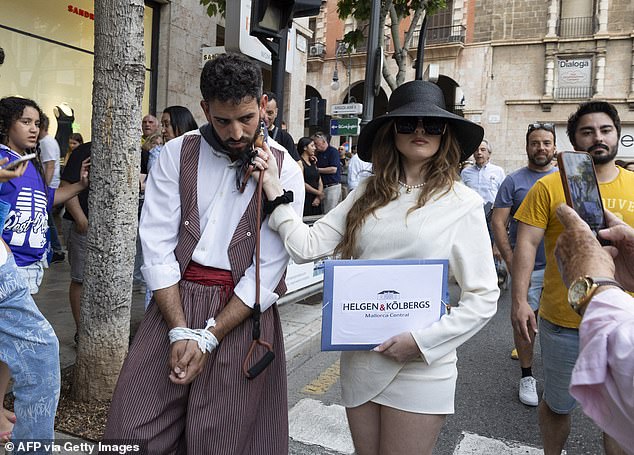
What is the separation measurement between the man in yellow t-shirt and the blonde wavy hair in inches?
41.8

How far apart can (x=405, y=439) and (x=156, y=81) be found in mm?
9071

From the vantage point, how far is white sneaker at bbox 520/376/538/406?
4082 millimetres

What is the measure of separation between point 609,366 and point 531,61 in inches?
1159

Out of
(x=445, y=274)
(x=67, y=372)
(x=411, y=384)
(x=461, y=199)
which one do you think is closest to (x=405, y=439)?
(x=411, y=384)

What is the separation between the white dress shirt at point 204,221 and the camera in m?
1.97

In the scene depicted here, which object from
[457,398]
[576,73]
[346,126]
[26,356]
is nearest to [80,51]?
[346,126]

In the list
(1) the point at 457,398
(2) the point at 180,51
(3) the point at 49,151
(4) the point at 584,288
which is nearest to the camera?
(4) the point at 584,288

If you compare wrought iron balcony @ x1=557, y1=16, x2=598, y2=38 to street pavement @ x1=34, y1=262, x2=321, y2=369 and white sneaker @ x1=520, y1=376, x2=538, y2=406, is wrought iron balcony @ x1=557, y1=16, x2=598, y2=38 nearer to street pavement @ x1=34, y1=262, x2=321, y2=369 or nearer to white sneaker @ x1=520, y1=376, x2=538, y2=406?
street pavement @ x1=34, y1=262, x2=321, y2=369

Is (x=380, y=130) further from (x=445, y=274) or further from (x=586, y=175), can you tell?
(x=586, y=175)

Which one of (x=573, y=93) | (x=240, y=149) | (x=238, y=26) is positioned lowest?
(x=240, y=149)

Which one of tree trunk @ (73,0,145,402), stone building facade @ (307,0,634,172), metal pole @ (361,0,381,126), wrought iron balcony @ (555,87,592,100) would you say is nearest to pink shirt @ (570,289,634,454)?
tree trunk @ (73,0,145,402)

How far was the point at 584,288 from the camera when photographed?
4.22ft

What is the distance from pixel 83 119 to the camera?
30.6ft

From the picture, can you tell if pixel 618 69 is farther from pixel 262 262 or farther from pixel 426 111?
pixel 262 262
